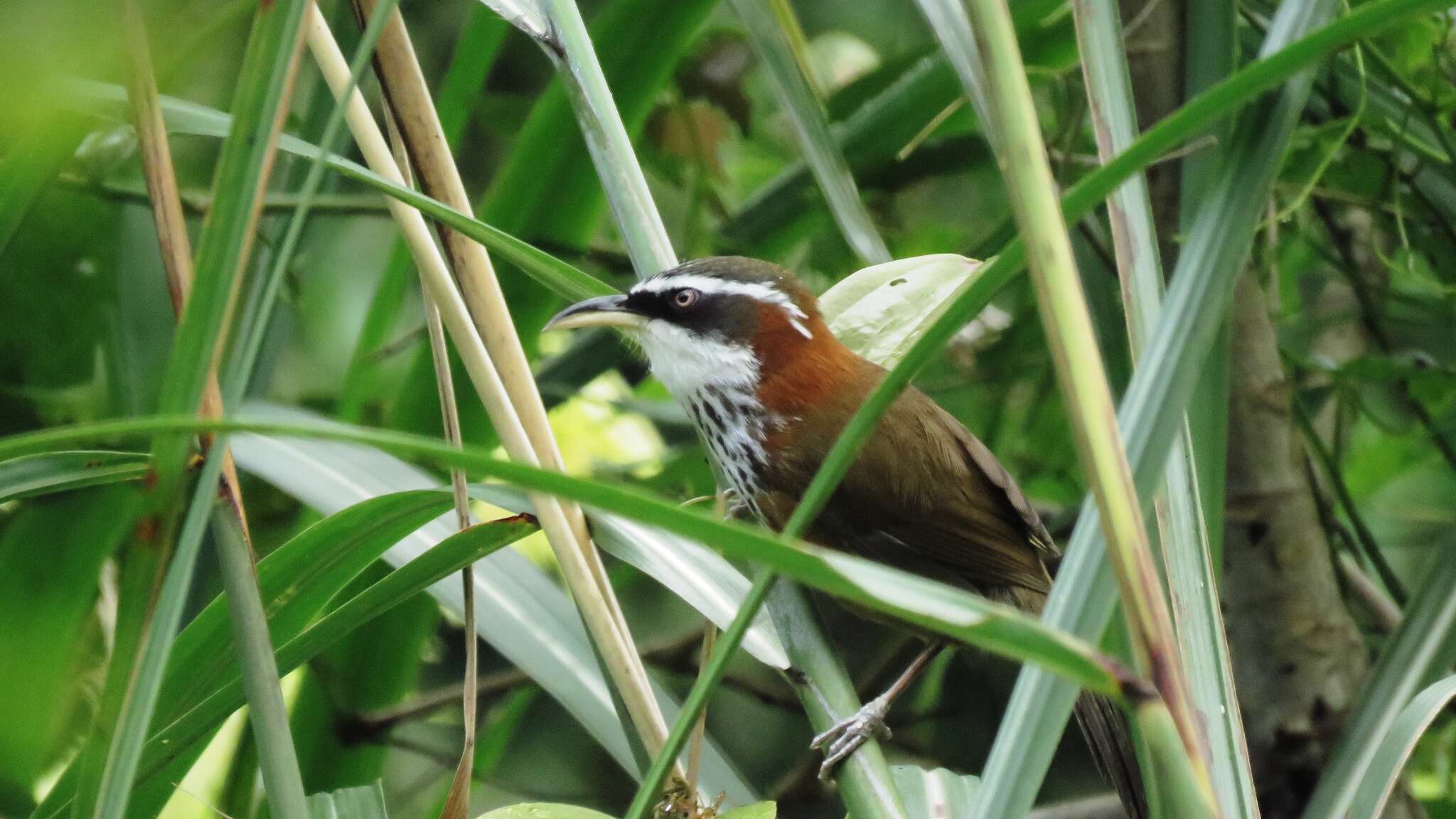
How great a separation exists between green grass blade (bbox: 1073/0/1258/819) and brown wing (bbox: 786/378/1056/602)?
978 mm

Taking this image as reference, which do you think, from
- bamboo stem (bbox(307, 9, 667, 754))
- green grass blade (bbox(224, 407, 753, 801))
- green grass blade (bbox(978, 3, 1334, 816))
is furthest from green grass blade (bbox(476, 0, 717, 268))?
green grass blade (bbox(978, 3, 1334, 816))

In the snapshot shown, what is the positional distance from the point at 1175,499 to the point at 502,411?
721 mm

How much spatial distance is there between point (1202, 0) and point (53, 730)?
2.33 m

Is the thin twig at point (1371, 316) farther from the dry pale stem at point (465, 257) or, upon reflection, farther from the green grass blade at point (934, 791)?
Answer: the dry pale stem at point (465, 257)

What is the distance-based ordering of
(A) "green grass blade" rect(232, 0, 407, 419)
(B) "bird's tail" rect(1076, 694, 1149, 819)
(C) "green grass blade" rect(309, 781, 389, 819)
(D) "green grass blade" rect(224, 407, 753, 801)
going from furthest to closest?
(B) "bird's tail" rect(1076, 694, 1149, 819)
(D) "green grass blade" rect(224, 407, 753, 801)
(C) "green grass blade" rect(309, 781, 389, 819)
(A) "green grass blade" rect(232, 0, 407, 419)

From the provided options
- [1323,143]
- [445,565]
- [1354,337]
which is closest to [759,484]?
[445,565]

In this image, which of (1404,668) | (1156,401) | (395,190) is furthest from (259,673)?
(1404,668)

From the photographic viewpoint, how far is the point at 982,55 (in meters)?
0.77

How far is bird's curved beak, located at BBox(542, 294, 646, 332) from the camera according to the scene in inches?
75.9

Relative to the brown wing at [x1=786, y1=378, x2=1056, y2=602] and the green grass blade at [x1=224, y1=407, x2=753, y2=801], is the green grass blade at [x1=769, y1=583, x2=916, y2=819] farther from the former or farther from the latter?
the brown wing at [x1=786, y1=378, x2=1056, y2=602]

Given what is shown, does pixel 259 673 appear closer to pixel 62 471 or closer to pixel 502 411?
pixel 62 471

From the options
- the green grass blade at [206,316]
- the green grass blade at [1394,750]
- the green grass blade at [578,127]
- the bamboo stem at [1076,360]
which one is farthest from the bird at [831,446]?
the bamboo stem at [1076,360]

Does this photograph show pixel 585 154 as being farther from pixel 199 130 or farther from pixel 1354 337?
pixel 1354 337

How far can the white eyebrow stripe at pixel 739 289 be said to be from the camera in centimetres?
183
